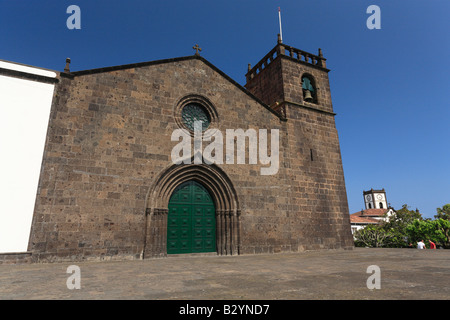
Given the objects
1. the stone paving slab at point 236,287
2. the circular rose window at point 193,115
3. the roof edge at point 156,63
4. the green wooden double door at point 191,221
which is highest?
the roof edge at point 156,63

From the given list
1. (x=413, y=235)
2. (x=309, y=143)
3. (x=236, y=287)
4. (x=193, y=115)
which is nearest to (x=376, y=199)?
(x=413, y=235)

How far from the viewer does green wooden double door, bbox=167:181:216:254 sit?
9953mm

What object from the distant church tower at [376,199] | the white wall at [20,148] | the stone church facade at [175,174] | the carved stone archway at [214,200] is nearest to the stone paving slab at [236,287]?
the white wall at [20,148]

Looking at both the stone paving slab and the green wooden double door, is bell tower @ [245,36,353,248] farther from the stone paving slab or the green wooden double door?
the stone paving slab

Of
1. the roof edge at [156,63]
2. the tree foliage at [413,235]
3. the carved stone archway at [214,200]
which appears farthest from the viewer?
the tree foliage at [413,235]

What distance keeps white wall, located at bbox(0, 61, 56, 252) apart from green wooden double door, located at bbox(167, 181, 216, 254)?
4573 millimetres

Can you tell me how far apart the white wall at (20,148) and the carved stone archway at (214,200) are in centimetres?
364

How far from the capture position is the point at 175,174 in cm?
1023

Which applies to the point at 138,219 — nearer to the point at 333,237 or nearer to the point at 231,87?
the point at 231,87

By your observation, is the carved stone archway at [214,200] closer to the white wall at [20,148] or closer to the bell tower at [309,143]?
the bell tower at [309,143]

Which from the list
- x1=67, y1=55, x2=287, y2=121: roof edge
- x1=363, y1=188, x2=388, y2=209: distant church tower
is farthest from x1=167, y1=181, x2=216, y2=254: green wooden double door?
x1=363, y1=188, x2=388, y2=209: distant church tower

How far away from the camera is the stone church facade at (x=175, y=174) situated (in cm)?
845
